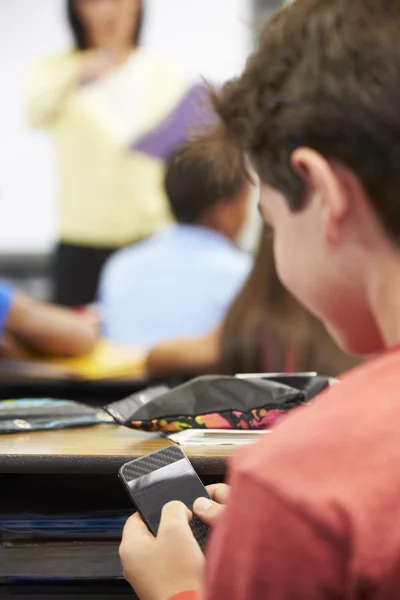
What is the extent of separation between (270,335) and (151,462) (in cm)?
91

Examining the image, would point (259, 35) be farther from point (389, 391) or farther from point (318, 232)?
point (389, 391)

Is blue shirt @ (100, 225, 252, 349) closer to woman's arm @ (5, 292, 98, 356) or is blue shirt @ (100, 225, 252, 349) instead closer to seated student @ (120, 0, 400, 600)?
woman's arm @ (5, 292, 98, 356)

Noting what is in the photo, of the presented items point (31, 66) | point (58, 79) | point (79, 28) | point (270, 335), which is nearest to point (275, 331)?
point (270, 335)

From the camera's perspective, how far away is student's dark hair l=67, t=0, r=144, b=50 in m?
4.08

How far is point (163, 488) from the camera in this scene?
0.77 m

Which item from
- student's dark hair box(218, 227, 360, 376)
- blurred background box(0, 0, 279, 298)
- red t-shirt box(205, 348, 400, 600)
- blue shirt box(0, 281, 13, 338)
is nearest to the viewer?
red t-shirt box(205, 348, 400, 600)

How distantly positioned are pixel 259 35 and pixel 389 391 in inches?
13.9

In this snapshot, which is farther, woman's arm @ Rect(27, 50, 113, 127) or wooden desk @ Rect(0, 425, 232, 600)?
woman's arm @ Rect(27, 50, 113, 127)

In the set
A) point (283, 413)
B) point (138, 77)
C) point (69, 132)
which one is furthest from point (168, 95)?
point (283, 413)

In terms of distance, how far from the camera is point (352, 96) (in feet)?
1.97

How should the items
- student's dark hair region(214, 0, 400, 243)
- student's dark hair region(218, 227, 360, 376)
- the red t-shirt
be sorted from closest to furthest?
the red t-shirt → student's dark hair region(214, 0, 400, 243) → student's dark hair region(218, 227, 360, 376)

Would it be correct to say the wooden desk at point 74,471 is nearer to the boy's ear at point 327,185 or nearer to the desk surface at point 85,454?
the desk surface at point 85,454

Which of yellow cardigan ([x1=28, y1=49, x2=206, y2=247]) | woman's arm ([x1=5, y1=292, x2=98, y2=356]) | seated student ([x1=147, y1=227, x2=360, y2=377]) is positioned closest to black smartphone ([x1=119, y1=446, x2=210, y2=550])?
seated student ([x1=147, y1=227, x2=360, y2=377])

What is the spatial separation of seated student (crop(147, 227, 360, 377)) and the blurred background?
9.10 feet
